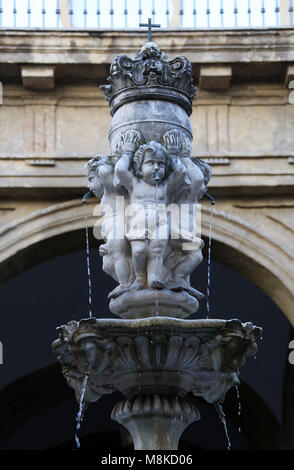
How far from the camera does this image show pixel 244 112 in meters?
10.5

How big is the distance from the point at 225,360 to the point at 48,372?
25.5 feet

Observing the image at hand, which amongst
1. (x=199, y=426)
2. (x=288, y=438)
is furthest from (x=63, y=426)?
(x=288, y=438)

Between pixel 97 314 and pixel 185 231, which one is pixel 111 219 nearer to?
pixel 185 231

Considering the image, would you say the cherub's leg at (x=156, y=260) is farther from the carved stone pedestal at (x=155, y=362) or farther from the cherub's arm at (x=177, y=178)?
the carved stone pedestal at (x=155, y=362)

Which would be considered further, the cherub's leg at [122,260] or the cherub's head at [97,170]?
the cherub's head at [97,170]

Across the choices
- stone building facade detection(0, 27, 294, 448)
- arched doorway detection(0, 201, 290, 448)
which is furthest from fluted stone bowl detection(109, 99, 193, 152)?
arched doorway detection(0, 201, 290, 448)

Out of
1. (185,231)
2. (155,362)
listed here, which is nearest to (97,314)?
(185,231)

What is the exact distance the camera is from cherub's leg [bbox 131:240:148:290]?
20.3ft

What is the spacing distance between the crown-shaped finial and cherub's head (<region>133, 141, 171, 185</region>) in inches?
15.4

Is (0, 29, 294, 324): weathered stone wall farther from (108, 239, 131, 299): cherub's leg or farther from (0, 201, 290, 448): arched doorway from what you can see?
(108, 239, 131, 299): cherub's leg

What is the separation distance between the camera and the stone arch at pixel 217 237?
1020 cm

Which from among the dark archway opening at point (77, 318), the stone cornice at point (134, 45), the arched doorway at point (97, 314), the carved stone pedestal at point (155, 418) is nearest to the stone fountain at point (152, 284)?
the carved stone pedestal at point (155, 418)
